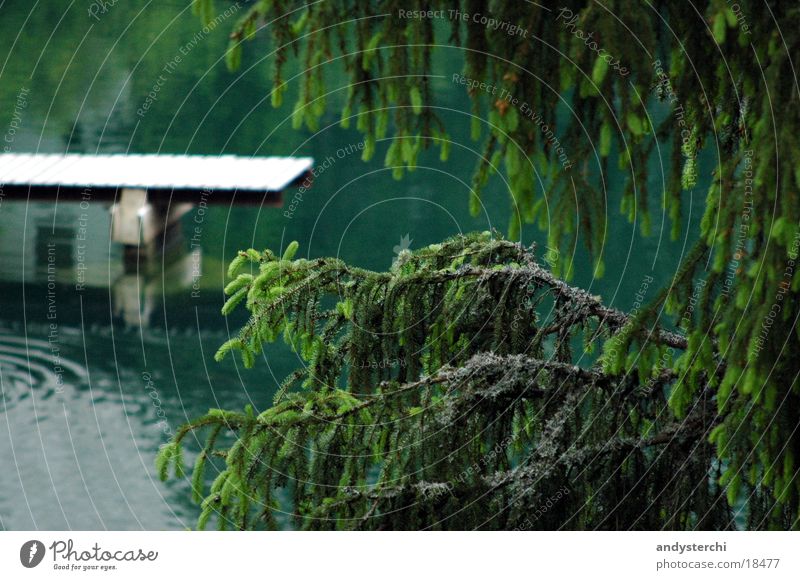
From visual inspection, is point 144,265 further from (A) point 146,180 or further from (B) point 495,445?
(B) point 495,445

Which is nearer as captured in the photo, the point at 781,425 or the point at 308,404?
the point at 781,425

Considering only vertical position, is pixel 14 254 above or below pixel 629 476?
above

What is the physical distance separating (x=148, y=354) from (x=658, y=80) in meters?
A: 11.0

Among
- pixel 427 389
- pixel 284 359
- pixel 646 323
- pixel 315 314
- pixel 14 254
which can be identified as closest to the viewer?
pixel 646 323

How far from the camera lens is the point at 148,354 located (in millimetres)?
13664
